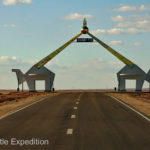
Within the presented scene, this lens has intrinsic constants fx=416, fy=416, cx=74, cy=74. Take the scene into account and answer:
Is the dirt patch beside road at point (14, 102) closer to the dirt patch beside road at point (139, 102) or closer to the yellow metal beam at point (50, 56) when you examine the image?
the dirt patch beside road at point (139, 102)

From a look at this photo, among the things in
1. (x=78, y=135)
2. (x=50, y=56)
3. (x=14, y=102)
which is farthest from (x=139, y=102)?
(x=50, y=56)

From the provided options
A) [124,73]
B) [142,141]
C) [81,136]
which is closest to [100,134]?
[81,136]

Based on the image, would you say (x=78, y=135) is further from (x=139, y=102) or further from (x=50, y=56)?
(x=50, y=56)

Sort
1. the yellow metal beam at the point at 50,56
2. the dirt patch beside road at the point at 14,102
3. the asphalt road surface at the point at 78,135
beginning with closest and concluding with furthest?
the asphalt road surface at the point at 78,135 < the dirt patch beside road at the point at 14,102 < the yellow metal beam at the point at 50,56

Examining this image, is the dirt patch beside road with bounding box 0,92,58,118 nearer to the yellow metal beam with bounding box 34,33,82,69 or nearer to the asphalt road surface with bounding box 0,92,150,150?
the asphalt road surface with bounding box 0,92,150,150

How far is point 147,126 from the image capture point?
17.3 m

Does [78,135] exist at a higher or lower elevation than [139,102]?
higher

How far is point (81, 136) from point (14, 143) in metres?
2.51

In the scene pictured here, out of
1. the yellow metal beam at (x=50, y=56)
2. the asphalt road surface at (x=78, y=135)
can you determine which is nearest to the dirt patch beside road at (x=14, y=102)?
the asphalt road surface at (x=78, y=135)

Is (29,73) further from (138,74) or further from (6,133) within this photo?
(6,133)

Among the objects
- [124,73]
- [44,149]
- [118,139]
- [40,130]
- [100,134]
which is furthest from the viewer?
[124,73]

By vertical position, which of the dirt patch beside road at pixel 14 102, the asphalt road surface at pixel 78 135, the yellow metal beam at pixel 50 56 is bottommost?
the dirt patch beside road at pixel 14 102

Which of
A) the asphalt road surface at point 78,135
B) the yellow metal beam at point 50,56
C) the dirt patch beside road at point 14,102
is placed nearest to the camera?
the asphalt road surface at point 78,135

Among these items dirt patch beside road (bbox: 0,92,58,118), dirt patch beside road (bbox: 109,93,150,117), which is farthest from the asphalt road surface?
dirt patch beside road (bbox: 0,92,58,118)
